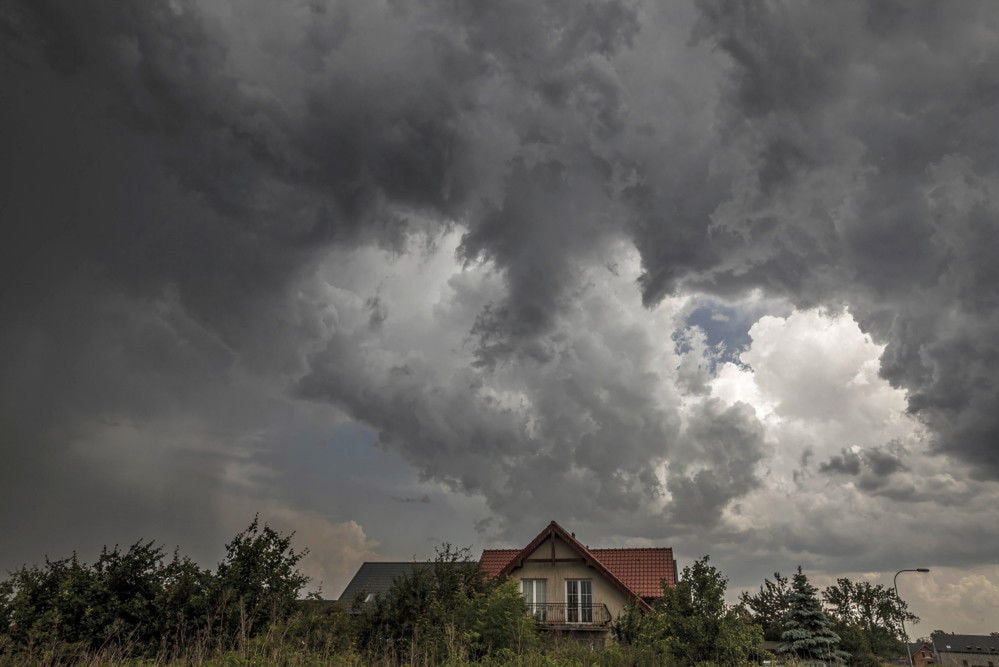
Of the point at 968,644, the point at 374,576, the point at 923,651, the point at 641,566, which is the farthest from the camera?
the point at 968,644

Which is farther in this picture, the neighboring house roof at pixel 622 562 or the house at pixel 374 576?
the house at pixel 374 576

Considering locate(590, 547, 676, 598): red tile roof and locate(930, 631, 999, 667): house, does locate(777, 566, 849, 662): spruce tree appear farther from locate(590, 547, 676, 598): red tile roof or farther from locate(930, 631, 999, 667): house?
locate(930, 631, 999, 667): house

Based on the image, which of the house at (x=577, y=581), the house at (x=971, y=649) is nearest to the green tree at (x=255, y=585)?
the house at (x=577, y=581)

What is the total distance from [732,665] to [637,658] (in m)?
2.50

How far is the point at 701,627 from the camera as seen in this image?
17641mm

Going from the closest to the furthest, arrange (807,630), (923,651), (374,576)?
(807,630), (374,576), (923,651)

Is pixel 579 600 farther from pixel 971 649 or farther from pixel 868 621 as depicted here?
pixel 971 649

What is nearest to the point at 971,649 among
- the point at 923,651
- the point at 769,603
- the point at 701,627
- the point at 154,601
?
the point at 923,651

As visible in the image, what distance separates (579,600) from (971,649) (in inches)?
5645

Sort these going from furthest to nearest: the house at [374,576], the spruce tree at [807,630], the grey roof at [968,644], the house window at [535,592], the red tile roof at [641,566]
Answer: the grey roof at [968,644], the house at [374,576], the red tile roof at [641,566], the house window at [535,592], the spruce tree at [807,630]

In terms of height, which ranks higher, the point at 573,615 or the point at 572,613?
the point at 572,613

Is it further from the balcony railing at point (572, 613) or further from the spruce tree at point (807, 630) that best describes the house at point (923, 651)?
the balcony railing at point (572, 613)

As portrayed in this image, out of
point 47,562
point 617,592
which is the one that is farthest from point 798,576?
point 47,562

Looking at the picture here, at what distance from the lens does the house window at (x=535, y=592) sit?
1521 inches
